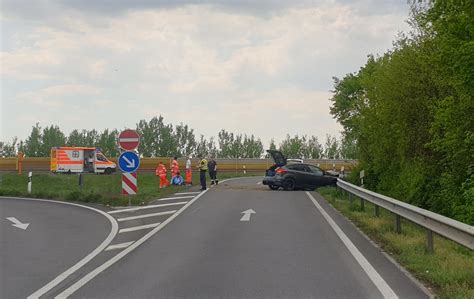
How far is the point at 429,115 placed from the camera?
842 inches

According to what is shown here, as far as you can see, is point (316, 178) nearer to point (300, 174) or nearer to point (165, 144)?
point (300, 174)

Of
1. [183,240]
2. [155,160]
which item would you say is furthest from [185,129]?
[183,240]

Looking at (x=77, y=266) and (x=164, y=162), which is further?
(x=164, y=162)

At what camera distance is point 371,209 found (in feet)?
64.2

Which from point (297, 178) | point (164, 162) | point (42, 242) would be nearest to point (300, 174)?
point (297, 178)

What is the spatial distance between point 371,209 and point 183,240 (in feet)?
28.7

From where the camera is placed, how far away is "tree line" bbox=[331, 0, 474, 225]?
15672 millimetres

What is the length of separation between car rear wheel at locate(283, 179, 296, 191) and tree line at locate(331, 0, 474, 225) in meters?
3.87

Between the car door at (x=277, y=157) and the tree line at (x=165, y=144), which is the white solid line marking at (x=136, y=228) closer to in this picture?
the car door at (x=277, y=157)

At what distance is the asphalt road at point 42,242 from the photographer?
867 centimetres

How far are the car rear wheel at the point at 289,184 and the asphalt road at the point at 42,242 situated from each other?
11410 millimetres

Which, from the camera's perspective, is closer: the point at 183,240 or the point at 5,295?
the point at 5,295

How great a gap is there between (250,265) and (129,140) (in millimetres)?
11237

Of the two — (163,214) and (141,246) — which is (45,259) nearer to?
(141,246)
